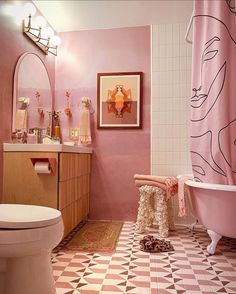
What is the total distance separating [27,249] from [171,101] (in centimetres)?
224

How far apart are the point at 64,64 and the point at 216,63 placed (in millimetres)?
1833

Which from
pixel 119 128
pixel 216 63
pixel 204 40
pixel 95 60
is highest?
pixel 95 60

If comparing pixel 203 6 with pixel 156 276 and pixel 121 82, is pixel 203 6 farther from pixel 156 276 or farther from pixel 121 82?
pixel 156 276

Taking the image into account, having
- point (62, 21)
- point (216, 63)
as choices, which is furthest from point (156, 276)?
point (62, 21)

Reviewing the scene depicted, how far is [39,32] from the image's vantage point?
8.30 ft

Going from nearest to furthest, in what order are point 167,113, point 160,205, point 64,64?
point 160,205 → point 167,113 → point 64,64

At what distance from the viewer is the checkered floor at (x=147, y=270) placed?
58.3 inches

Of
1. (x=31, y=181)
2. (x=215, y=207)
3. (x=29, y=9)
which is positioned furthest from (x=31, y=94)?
Answer: (x=215, y=207)

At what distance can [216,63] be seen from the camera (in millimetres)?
1938

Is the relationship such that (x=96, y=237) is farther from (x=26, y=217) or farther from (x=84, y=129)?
(x=26, y=217)

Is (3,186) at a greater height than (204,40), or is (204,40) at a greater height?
(204,40)

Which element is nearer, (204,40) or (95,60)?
(204,40)

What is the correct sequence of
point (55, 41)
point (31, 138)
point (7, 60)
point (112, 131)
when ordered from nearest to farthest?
point (7, 60) < point (31, 138) < point (55, 41) < point (112, 131)

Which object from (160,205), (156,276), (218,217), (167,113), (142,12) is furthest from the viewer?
(167,113)
